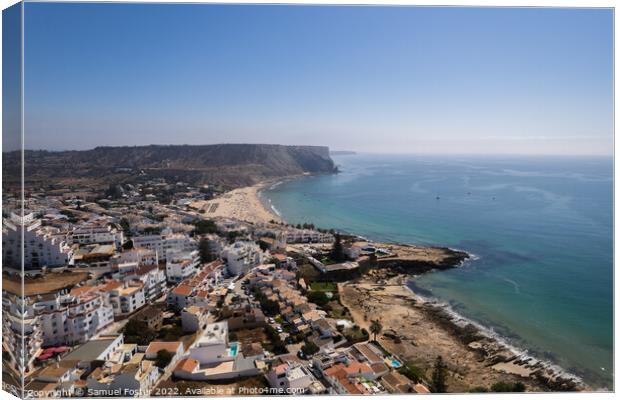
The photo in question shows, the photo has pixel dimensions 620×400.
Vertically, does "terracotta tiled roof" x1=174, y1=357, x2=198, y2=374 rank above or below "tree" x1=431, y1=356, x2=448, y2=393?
above

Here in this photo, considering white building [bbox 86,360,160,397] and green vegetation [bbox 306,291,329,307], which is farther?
green vegetation [bbox 306,291,329,307]

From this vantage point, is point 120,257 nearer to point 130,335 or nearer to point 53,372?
point 130,335

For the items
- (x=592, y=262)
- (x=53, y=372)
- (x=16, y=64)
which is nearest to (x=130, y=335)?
(x=53, y=372)

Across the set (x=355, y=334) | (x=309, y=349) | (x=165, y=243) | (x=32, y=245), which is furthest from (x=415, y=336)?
(x=32, y=245)

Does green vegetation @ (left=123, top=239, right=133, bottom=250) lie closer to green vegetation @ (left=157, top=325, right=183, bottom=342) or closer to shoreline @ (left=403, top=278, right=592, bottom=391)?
green vegetation @ (left=157, top=325, right=183, bottom=342)

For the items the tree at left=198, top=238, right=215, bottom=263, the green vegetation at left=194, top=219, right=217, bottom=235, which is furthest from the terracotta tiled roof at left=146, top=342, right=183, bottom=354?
the green vegetation at left=194, top=219, right=217, bottom=235

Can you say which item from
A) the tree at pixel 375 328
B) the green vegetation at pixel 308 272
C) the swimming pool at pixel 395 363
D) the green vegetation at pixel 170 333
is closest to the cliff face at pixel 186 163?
the green vegetation at pixel 170 333

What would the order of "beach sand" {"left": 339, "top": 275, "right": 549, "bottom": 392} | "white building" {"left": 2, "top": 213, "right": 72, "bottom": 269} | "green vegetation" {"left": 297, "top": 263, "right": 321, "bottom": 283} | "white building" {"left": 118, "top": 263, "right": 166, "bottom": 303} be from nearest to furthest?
"white building" {"left": 2, "top": 213, "right": 72, "bottom": 269} → "beach sand" {"left": 339, "top": 275, "right": 549, "bottom": 392} → "white building" {"left": 118, "top": 263, "right": 166, "bottom": 303} → "green vegetation" {"left": 297, "top": 263, "right": 321, "bottom": 283}

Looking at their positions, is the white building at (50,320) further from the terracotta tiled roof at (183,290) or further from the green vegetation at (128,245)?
the green vegetation at (128,245)
